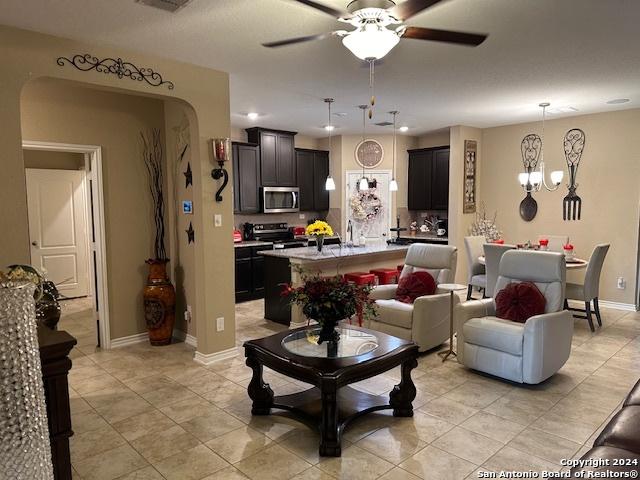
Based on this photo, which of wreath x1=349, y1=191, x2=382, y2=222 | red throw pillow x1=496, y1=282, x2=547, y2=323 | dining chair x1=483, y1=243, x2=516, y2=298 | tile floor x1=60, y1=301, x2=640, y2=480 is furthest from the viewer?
wreath x1=349, y1=191, x2=382, y2=222

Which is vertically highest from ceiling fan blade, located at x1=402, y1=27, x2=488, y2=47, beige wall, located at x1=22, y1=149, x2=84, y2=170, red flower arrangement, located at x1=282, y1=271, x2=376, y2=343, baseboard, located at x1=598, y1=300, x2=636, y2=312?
ceiling fan blade, located at x1=402, y1=27, x2=488, y2=47

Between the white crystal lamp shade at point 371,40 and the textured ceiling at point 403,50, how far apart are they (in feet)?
1.35

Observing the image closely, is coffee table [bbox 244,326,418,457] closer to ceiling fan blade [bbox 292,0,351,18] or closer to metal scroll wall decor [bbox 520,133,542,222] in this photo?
ceiling fan blade [bbox 292,0,351,18]

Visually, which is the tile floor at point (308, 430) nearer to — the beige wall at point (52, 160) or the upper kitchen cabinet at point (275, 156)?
the upper kitchen cabinet at point (275, 156)

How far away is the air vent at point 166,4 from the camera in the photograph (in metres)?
2.59

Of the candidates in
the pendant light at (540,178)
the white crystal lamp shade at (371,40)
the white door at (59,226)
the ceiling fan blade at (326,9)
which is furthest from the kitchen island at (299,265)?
the white door at (59,226)

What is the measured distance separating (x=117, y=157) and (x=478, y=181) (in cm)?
566

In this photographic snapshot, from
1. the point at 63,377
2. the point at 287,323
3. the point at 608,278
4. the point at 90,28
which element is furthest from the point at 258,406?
the point at 608,278

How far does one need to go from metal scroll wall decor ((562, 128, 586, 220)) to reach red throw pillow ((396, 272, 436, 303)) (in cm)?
329

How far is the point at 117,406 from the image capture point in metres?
3.28

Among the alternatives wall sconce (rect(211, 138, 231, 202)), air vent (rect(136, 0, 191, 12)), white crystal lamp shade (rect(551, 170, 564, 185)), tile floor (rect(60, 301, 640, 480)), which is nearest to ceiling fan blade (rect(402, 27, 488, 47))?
air vent (rect(136, 0, 191, 12))

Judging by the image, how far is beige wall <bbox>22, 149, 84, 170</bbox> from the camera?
669cm

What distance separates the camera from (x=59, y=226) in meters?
7.01

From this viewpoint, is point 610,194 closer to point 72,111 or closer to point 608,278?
point 608,278
